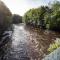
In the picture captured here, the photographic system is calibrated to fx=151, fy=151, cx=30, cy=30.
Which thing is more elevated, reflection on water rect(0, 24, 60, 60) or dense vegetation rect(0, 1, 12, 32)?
dense vegetation rect(0, 1, 12, 32)

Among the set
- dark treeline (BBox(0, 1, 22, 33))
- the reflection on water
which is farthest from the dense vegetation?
the reflection on water

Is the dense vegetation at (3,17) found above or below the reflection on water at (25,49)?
above

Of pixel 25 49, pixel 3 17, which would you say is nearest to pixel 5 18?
pixel 3 17

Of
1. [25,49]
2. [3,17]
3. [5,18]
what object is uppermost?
[3,17]

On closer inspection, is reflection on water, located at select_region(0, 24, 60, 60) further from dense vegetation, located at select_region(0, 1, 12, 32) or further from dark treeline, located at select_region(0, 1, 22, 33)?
dark treeline, located at select_region(0, 1, 22, 33)

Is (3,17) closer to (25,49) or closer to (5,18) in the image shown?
(5,18)

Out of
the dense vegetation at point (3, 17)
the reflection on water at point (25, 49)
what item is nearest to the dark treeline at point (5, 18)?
the dense vegetation at point (3, 17)

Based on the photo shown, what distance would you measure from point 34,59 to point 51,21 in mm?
27609

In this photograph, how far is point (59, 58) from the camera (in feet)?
21.2

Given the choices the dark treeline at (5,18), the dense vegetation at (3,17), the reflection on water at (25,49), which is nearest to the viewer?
the reflection on water at (25,49)

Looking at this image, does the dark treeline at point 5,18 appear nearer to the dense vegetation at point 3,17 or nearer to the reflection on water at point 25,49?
the dense vegetation at point 3,17

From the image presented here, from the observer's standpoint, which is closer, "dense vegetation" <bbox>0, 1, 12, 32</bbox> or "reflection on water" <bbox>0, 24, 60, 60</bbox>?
"reflection on water" <bbox>0, 24, 60, 60</bbox>

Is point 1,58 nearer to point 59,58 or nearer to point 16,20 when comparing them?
point 59,58

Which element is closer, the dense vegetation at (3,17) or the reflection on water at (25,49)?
the reflection on water at (25,49)
